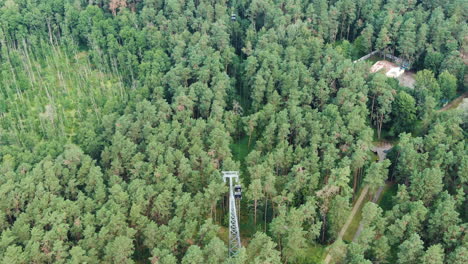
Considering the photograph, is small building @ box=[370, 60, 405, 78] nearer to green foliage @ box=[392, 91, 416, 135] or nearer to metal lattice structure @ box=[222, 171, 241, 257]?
green foliage @ box=[392, 91, 416, 135]

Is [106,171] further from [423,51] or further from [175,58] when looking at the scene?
[423,51]

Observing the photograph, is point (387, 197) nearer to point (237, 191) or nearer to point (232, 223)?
point (237, 191)

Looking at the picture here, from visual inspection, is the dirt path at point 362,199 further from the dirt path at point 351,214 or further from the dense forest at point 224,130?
the dense forest at point 224,130

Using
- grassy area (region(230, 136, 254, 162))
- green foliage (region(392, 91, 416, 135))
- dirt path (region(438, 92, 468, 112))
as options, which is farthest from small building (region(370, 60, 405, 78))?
grassy area (region(230, 136, 254, 162))

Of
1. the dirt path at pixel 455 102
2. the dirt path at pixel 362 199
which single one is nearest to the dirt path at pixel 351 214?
the dirt path at pixel 362 199

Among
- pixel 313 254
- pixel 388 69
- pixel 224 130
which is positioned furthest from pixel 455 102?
pixel 313 254

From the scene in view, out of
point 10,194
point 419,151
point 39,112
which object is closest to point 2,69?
point 39,112
